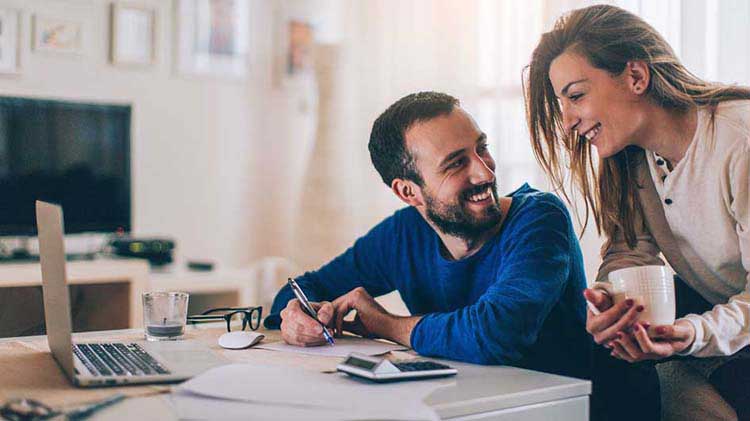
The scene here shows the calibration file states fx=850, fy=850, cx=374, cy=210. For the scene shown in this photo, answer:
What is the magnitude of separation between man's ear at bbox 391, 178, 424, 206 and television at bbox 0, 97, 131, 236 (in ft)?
7.36

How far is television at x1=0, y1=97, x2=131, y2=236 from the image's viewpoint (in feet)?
11.7

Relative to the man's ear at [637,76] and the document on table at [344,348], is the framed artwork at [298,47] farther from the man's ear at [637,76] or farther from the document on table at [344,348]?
the document on table at [344,348]

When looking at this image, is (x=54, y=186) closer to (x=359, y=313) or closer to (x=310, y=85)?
(x=310, y=85)

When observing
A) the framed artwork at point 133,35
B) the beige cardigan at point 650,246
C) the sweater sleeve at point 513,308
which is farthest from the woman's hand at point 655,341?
the framed artwork at point 133,35

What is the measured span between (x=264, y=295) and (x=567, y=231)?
2816 millimetres

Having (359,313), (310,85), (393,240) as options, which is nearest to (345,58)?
(310,85)

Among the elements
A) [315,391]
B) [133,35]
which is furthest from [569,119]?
[133,35]

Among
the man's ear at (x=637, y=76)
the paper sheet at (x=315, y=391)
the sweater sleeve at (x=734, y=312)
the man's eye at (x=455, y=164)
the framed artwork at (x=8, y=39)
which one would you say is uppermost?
the framed artwork at (x=8, y=39)

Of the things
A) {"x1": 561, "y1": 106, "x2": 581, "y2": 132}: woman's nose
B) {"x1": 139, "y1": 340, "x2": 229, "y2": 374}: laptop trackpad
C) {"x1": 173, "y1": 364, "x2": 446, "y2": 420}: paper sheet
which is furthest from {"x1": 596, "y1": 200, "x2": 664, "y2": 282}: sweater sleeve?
{"x1": 139, "y1": 340, "x2": 229, "y2": 374}: laptop trackpad

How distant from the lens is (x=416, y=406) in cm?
108

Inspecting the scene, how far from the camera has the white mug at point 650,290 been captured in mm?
1340

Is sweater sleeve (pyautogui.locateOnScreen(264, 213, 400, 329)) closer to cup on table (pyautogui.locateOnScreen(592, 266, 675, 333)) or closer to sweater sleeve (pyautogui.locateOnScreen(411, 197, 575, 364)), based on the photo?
sweater sleeve (pyautogui.locateOnScreen(411, 197, 575, 364))

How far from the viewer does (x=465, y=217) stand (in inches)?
67.2

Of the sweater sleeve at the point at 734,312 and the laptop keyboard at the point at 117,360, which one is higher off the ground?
the sweater sleeve at the point at 734,312
